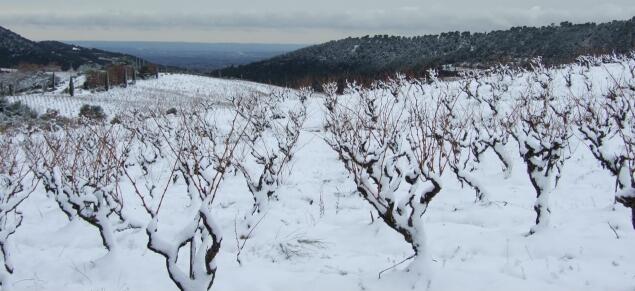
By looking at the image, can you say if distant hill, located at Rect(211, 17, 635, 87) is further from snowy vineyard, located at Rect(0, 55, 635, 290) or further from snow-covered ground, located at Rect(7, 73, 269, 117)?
snowy vineyard, located at Rect(0, 55, 635, 290)

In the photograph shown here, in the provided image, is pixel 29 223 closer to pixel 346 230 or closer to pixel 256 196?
pixel 256 196

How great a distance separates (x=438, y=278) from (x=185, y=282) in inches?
129

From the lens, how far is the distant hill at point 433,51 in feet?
226

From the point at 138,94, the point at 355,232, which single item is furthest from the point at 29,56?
the point at 355,232

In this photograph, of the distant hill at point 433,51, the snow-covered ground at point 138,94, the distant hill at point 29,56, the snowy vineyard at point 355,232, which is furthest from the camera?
the distant hill at point 29,56

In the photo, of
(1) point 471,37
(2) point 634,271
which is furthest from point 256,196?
(1) point 471,37

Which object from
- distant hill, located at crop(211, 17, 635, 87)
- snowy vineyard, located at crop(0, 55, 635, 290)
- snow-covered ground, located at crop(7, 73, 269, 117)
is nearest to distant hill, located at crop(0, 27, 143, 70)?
snow-covered ground, located at crop(7, 73, 269, 117)

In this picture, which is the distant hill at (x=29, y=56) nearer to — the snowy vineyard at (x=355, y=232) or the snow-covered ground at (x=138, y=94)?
the snow-covered ground at (x=138, y=94)

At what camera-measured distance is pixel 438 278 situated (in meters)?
6.04

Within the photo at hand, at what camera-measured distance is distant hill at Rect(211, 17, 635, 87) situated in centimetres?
6875

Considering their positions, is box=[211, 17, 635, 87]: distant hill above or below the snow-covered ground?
above

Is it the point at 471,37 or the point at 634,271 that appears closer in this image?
the point at 634,271

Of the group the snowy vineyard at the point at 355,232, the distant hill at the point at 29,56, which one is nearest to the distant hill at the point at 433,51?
the snowy vineyard at the point at 355,232

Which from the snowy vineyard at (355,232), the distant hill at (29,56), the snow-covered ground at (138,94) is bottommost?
the snow-covered ground at (138,94)
